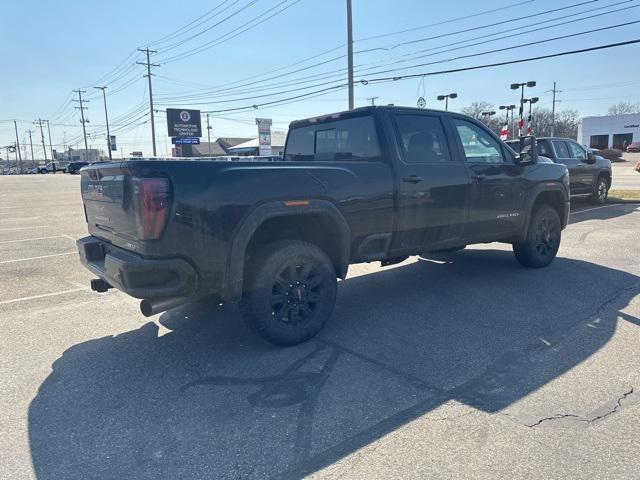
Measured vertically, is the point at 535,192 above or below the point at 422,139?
below

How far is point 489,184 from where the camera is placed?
5.48m

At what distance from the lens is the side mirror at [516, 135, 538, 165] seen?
576cm

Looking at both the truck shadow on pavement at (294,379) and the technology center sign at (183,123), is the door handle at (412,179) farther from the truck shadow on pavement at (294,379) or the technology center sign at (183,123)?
the technology center sign at (183,123)

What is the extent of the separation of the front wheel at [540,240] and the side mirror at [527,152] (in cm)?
89

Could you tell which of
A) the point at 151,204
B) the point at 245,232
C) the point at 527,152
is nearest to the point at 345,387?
the point at 245,232

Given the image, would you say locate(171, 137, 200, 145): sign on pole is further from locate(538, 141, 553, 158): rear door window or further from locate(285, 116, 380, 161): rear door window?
locate(285, 116, 380, 161): rear door window

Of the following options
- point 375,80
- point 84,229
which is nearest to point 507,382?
point 84,229

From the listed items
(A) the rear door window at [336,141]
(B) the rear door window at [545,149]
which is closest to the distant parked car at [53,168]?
(B) the rear door window at [545,149]

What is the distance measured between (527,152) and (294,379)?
13.7ft

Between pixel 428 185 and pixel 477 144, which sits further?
pixel 477 144

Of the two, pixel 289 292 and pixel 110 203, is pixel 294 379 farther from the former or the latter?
pixel 110 203

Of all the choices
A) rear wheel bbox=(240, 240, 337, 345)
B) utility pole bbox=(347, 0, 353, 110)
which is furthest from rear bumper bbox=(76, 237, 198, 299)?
utility pole bbox=(347, 0, 353, 110)

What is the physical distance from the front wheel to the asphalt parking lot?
0.65 m

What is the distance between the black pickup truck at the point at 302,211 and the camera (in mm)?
3309
